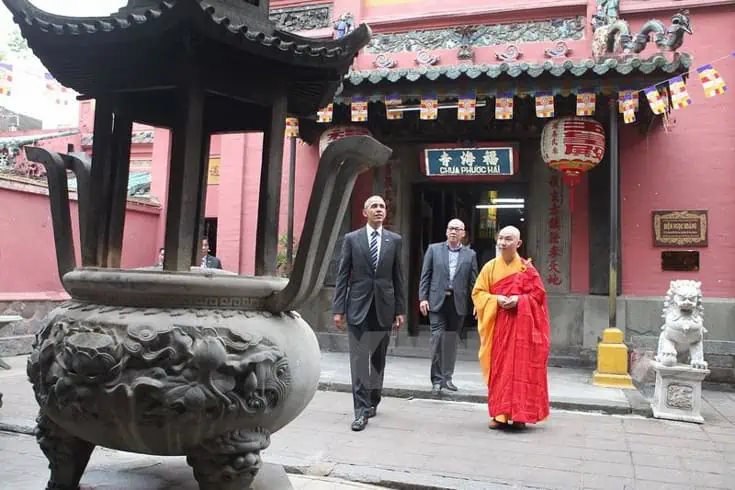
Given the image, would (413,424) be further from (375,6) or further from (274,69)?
(375,6)

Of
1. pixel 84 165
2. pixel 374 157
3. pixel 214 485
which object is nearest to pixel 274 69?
pixel 374 157

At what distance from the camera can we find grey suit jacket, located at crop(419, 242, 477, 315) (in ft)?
21.3

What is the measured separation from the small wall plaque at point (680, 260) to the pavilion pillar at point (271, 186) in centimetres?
704

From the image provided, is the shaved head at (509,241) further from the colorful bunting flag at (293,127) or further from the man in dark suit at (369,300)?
the colorful bunting flag at (293,127)

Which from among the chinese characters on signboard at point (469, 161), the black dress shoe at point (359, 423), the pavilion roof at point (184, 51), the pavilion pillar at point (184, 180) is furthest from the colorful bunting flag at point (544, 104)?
the pavilion pillar at point (184, 180)

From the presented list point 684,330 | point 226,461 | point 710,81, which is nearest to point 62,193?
point 226,461

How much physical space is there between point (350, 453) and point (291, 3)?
335 inches

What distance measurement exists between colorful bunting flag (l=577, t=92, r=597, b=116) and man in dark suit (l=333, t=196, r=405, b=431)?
332 cm

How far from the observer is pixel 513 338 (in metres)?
5.30

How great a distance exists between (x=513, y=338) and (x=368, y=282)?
1.38m

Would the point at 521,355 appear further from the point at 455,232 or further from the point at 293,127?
the point at 293,127

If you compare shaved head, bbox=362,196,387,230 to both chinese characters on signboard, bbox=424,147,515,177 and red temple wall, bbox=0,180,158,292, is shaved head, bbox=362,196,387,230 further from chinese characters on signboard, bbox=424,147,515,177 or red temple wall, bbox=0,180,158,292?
red temple wall, bbox=0,180,158,292

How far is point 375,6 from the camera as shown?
10219 millimetres

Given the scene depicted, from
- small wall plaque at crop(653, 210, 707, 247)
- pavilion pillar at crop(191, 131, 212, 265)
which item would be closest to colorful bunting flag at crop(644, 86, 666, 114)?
small wall plaque at crop(653, 210, 707, 247)
